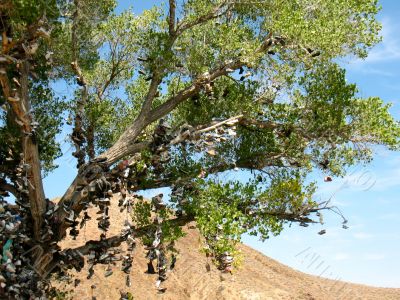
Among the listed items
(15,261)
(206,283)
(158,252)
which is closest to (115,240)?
(158,252)

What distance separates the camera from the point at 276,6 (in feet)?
79.5

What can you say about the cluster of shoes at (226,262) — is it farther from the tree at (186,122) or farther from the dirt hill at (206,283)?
the dirt hill at (206,283)

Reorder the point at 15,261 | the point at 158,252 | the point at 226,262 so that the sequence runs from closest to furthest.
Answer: the point at 226,262 < the point at 15,261 < the point at 158,252

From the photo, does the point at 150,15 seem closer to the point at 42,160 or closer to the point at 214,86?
the point at 214,86

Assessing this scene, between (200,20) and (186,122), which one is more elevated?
(200,20)

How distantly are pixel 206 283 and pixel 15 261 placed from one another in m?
20.0

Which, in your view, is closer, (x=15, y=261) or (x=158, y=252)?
(x=15, y=261)

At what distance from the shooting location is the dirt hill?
35.0 meters

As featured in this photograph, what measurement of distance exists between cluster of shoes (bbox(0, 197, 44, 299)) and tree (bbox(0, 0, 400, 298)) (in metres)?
0.06

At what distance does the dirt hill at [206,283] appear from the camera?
35031mm

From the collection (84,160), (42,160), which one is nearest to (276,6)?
(84,160)

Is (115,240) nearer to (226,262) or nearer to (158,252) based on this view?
(158,252)

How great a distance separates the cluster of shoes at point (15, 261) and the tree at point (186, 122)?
57mm

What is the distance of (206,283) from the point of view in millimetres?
37125
